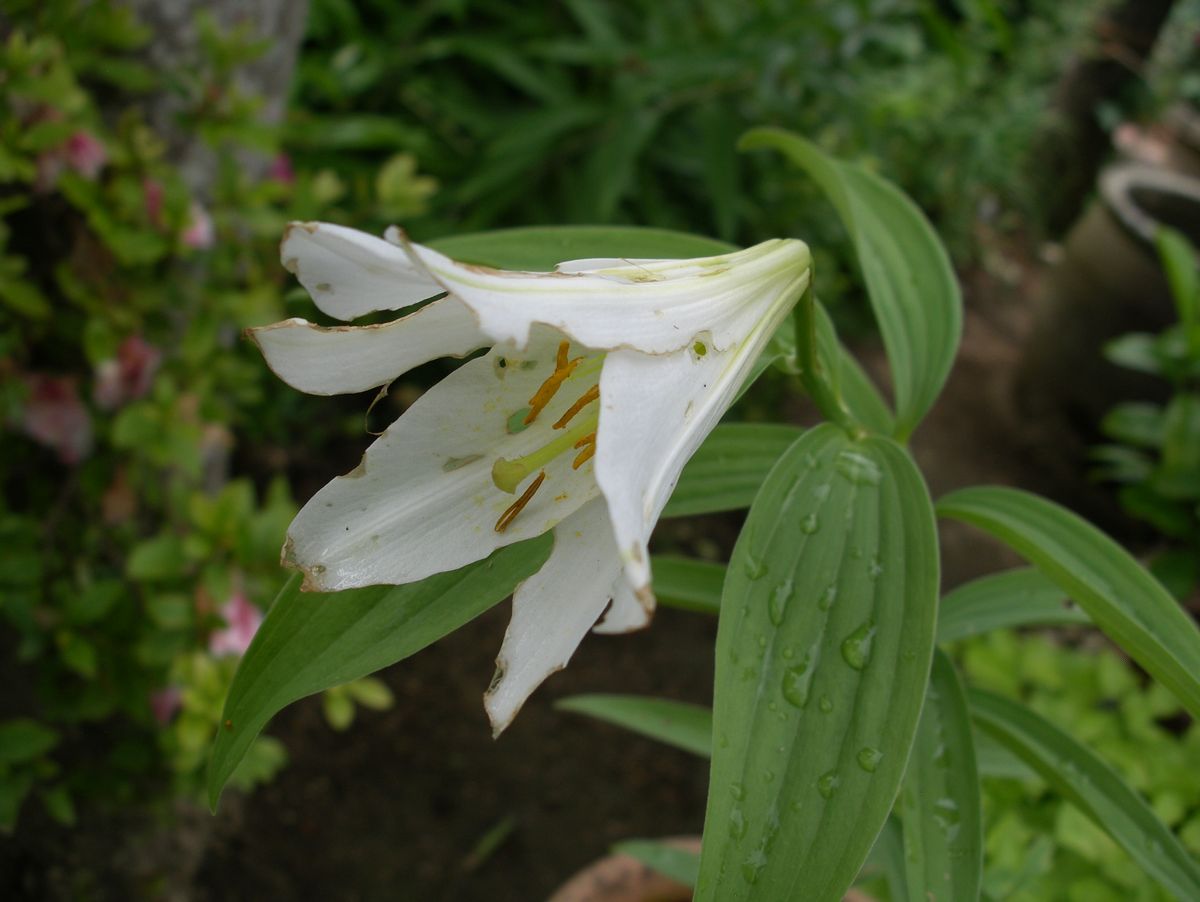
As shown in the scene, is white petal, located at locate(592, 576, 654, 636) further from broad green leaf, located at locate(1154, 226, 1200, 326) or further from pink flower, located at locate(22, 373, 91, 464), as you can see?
broad green leaf, located at locate(1154, 226, 1200, 326)

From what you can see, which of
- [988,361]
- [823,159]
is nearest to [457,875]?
[823,159]

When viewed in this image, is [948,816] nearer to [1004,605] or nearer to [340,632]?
[1004,605]

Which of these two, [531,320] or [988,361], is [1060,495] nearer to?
[988,361]

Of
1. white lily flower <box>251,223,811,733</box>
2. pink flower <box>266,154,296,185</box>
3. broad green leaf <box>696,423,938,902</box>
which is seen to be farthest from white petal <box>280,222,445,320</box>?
pink flower <box>266,154,296,185</box>

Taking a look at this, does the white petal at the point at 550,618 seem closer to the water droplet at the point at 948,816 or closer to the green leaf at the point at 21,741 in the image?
the water droplet at the point at 948,816

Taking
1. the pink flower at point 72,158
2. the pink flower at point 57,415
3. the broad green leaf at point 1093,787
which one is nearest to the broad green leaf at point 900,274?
the broad green leaf at point 1093,787
